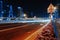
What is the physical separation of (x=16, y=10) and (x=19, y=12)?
3.05 m

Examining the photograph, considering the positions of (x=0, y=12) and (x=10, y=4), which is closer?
(x=0, y=12)

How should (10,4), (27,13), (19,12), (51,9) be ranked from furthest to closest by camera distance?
(27,13), (19,12), (10,4), (51,9)

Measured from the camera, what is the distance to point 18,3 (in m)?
147

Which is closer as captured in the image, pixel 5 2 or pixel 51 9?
pixel 51 9

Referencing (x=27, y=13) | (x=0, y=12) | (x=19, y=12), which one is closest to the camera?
(x=0, y=12)

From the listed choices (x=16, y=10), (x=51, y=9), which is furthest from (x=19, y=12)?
(x=51, y=9)

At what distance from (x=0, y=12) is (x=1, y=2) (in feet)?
28.4

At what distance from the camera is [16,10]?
5556 inches

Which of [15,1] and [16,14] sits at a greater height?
[15,1]

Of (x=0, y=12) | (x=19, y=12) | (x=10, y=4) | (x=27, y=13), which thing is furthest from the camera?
(x=27, y=13)

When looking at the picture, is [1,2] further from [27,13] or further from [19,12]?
[27,13]

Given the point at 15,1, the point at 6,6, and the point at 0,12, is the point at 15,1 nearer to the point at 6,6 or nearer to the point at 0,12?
the point at 6,6

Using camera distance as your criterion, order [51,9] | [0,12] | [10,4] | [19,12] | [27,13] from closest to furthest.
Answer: [51,9] < [0,12] < [10,4] < [19,12] < [27,13]

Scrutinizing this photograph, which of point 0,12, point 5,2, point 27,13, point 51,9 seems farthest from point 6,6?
point 51,9
